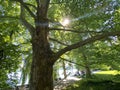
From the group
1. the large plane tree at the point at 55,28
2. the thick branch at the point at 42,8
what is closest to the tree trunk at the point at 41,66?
the large plane tree at the point at 55,28

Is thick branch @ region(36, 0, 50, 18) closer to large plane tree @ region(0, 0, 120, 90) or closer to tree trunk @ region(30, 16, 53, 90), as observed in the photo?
large plane tree @ region(0, 0, 120, 90)

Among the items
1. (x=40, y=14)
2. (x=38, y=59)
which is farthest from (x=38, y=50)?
(x=40, y=14)

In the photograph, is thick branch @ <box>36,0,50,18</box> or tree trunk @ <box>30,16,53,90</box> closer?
tree trunk @ <box>30,16,53,90</box>

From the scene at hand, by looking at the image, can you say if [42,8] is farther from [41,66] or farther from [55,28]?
[41,66]

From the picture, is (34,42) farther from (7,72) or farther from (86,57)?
(86,57)

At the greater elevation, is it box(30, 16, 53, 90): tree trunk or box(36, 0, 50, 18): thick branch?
box(36, 0, 50, 18): thick branch

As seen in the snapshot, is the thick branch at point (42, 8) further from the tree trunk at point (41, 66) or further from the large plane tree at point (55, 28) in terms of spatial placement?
the tree trunk at point (41, 66)

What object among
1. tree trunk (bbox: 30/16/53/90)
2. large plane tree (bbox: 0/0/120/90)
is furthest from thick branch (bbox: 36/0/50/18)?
tree trunk (bbox: 30/16/53/90)

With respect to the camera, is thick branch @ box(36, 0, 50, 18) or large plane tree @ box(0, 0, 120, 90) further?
thick branch @ box(36, 0, 50, 18)

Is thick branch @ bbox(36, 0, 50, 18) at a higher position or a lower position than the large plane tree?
higher

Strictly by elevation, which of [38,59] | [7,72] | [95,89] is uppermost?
[38,59]

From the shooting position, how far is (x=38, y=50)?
7.96 metres

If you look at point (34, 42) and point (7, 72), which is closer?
point (7, 72)

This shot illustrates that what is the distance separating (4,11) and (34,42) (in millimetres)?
2799
